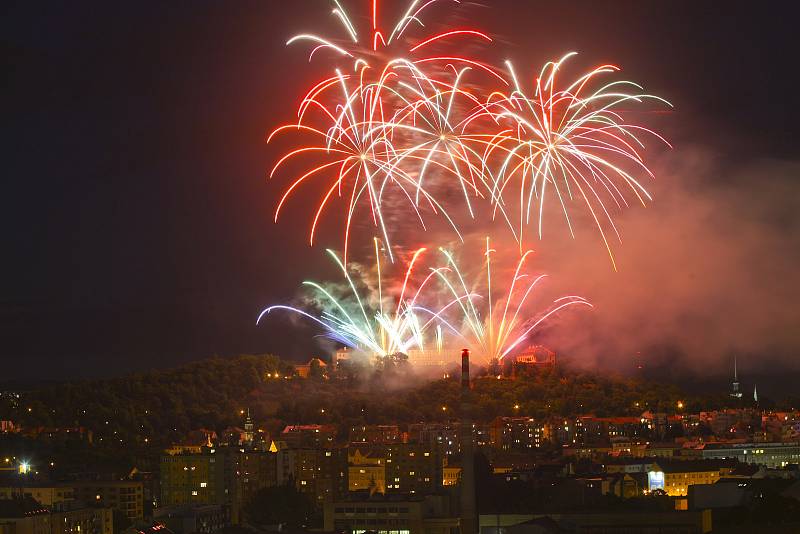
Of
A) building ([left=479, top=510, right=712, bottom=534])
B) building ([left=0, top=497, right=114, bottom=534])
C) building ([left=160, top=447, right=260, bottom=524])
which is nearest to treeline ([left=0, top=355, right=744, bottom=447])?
building ([left=160, top=447, right=260, bottom=524])

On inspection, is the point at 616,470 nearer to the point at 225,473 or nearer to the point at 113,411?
the point at 225,473

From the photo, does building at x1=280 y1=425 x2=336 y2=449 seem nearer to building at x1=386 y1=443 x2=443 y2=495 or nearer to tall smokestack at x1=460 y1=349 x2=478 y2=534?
building at x1=386 y1=443 x2=443 y2=495

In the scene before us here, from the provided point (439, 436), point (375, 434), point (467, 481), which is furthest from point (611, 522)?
point (375, 434)

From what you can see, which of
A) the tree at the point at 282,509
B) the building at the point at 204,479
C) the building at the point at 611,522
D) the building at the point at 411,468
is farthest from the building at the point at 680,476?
the building at the point at 204,479

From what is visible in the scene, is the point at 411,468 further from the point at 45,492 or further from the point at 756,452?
the point at 756,452

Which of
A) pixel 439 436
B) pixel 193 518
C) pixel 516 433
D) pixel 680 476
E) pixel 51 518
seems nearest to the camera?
pixel 51 518
